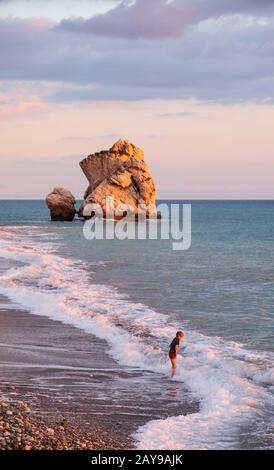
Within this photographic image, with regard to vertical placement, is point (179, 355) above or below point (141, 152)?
below

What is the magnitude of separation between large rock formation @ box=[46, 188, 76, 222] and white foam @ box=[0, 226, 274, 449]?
63922 mm

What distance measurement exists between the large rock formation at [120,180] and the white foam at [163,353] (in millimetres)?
63691

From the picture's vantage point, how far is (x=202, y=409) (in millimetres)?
13453

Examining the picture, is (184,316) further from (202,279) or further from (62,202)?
(62,202)

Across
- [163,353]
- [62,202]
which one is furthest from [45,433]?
[62,202]

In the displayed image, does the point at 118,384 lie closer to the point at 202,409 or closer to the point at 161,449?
the point at 202,409

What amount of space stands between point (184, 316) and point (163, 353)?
6649 mm

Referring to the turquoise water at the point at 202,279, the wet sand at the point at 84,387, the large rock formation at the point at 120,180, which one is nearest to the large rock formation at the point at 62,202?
the large rock formation at the point at 120,180

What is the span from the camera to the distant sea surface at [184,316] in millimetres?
12617

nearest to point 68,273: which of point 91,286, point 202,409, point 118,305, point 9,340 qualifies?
point 91,286

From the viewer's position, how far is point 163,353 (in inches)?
699

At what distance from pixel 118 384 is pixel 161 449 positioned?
12.4ft

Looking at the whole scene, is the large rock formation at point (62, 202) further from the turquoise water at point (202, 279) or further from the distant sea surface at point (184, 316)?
the distant sea surface at point (184, 316)

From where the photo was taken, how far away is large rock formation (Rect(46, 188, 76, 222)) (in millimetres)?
96875
